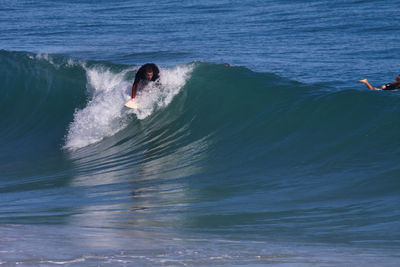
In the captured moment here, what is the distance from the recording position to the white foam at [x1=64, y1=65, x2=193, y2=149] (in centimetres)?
1034

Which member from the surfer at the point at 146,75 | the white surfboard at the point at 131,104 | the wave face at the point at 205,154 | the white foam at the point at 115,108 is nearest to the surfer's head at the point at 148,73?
the surfer at the point at 146,75

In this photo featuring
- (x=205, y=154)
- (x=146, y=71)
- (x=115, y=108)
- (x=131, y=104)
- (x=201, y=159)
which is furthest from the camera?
(x=115, y=108)

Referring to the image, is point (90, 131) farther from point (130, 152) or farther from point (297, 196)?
point (297, 196)

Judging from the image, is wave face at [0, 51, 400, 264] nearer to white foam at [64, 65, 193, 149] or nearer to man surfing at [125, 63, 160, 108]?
white foam at [64, 65, 193, 149]

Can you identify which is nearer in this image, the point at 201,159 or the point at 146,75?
the point at 201,159

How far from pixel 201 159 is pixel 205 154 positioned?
0.72ft

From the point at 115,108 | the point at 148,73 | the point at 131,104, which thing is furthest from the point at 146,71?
the point at 115,108

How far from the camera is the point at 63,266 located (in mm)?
3160

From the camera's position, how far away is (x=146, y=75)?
32.7 ft

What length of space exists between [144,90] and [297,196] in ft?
16.5

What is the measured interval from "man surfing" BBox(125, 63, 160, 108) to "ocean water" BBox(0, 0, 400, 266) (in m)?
0.29

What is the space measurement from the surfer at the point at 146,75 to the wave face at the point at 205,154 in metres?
0.69

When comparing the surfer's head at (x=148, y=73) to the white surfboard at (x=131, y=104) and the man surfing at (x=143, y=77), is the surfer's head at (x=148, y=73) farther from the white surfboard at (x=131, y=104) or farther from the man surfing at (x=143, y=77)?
the white surfboard at (x=131, y=104)

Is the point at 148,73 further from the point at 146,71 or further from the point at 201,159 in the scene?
the point at 201,159
